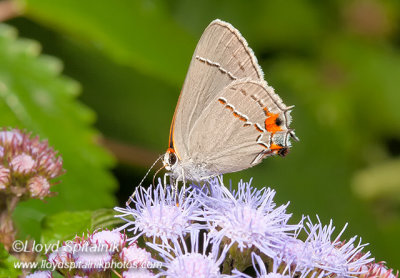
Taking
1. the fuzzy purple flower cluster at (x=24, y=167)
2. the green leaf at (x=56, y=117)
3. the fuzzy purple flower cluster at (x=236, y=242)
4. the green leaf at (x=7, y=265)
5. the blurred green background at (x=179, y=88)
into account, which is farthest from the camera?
the blurred green background at (x=179, y=88)

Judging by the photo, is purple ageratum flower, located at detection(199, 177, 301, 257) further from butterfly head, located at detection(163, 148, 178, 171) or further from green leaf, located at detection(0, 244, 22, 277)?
green leaf, located at detection(0, 244, 22, 277)

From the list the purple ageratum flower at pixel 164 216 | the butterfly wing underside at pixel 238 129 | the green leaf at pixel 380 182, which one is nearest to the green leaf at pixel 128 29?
the butterfly wing underside at pixel 238 129

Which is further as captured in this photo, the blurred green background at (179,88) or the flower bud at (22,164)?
the blurred green background at (179,88)

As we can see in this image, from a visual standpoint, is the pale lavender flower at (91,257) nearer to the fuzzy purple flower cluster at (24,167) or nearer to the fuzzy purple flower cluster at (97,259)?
the fuzzy purple flower cluster at (97,259)

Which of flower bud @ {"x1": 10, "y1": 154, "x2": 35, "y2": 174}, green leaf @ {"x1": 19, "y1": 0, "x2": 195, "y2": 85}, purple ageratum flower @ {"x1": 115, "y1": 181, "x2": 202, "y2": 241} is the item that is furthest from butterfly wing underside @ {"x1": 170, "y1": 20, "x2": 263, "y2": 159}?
green leaf @ {"x1": 19, "y1": 0, "x2": 195, "y2": 85}

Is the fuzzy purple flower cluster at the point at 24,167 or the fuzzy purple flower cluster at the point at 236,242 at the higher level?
the fuzzy purple flower cluster at the point at 24,167

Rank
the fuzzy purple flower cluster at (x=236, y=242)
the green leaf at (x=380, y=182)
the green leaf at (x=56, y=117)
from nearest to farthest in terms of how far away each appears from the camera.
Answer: the fuzzy purple flower cluster at (x=236, y=242) → the green leaf at (x=56, y=117) → the green leaf at (x=380, y=182)

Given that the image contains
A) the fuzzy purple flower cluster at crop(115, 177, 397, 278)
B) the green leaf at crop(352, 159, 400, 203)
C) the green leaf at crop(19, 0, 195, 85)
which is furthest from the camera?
the green leaf at crop(352, 159, 400, 203)
